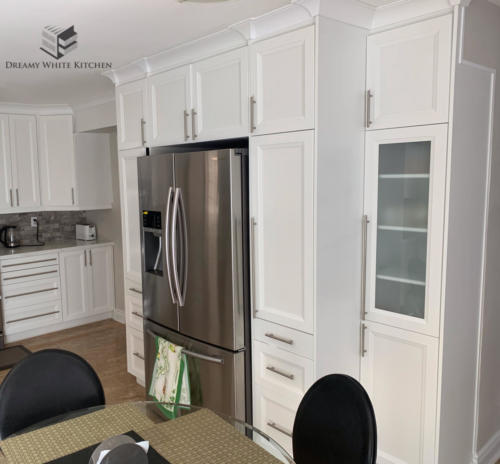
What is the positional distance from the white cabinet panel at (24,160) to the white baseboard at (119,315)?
56.2 inches

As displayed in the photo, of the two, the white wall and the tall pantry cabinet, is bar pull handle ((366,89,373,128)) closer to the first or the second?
the tall pantry cabinet

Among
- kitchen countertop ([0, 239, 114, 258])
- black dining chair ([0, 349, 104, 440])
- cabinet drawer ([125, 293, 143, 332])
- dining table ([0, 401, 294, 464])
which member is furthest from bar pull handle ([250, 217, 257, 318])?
kitchen countertop ([0, 239, 114, 258])

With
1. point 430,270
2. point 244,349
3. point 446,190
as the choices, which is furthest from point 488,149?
point 244,349

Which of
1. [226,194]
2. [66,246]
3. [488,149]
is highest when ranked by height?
[488,149]

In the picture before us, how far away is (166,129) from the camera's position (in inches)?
120

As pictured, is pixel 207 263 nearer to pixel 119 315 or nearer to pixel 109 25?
pixel 109 25

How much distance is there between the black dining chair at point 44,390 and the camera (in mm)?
1905

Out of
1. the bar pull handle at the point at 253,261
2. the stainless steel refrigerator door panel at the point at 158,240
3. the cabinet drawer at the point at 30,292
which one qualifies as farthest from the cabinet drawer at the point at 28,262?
the bar pull handle at the point at 253,261

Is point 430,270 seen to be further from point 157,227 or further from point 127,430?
point 157,227

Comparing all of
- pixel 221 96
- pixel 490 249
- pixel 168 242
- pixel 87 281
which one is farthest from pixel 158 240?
pixel 87 281

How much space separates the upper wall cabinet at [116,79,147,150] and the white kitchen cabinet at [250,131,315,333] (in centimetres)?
112

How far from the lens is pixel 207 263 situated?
2.68 metres

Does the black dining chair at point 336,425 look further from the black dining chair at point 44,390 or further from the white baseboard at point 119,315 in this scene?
the white baseboard at point 119,315

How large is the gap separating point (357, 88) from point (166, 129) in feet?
4.17
